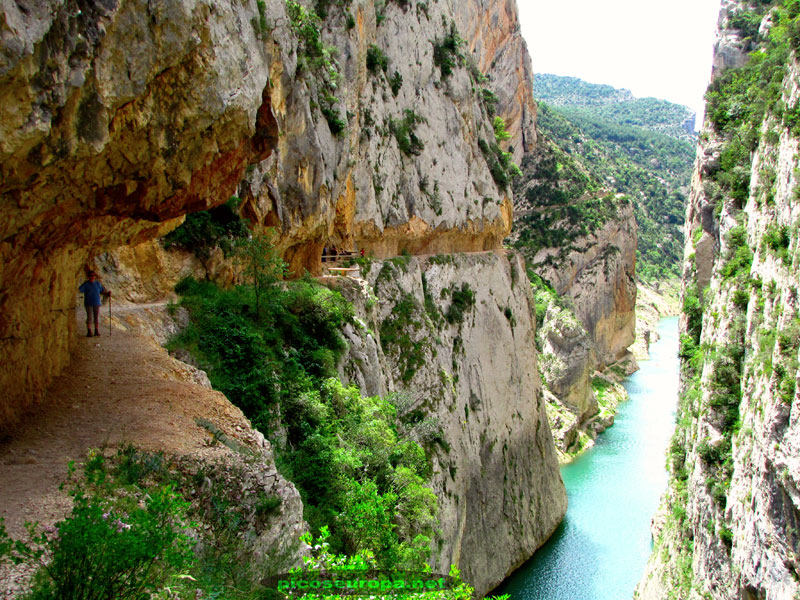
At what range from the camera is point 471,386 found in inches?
1085

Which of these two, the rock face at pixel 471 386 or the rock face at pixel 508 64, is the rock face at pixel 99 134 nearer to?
the rock face at pixel 471 386

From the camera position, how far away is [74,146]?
20.1 feet

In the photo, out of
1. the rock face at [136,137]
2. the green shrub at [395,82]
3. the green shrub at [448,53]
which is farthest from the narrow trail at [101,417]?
the green shrub at [448,53]

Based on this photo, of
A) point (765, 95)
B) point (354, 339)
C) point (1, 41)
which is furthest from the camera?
point (765, 95)

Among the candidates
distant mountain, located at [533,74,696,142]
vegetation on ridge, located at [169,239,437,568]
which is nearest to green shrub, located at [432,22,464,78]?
vegetation on ridge, located at [169,239,437,568]

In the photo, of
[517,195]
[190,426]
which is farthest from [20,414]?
[517,195]

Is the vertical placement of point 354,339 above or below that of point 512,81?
below

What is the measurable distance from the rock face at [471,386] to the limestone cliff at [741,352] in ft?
19.7

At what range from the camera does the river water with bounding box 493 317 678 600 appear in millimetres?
26062

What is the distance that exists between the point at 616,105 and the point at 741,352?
511 ft

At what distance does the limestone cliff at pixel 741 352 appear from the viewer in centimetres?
1552

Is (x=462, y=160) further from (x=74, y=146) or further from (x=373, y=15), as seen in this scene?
(x=74, y=146)

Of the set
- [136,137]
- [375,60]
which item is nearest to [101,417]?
[136,137]

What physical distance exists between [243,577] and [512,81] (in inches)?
2370
